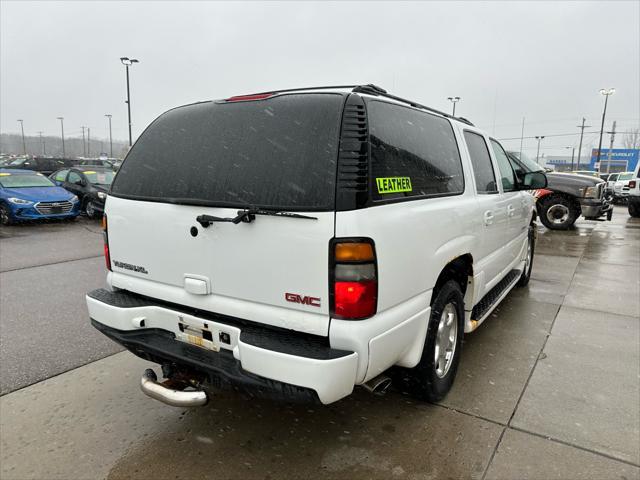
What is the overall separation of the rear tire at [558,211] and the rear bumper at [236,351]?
11.5 m

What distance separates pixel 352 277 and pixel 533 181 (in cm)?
350

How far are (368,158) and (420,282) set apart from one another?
2.56 feet

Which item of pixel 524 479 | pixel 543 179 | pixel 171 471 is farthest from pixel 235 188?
pixel 543 179

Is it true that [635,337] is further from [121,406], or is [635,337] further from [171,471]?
[121,406]

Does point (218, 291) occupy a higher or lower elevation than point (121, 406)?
higher

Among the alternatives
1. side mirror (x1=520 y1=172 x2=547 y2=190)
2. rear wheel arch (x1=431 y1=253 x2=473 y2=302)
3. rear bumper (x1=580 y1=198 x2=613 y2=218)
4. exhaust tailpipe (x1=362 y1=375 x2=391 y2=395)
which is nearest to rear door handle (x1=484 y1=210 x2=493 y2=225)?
rear wheel arch (x1=431 y1=253 x2=473 y2=302)

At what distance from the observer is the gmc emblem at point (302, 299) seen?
2.11m

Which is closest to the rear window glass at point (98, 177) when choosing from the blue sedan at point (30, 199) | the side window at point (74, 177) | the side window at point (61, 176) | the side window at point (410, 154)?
the side window at point (74, 177)

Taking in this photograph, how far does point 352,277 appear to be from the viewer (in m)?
2.06

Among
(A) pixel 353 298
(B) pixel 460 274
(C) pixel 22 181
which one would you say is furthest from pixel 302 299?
(C) pixel 22 181

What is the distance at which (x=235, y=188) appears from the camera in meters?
2.33

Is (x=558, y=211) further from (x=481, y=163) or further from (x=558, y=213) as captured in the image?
(x=481, y=163)

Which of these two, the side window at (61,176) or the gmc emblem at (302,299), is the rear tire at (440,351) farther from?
the side window at (61,176)

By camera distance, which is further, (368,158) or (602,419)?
(602,419)
